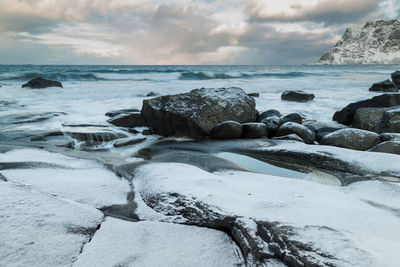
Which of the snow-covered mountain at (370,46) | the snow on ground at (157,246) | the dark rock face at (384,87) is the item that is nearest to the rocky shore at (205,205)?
the snow on ground at (157,246)

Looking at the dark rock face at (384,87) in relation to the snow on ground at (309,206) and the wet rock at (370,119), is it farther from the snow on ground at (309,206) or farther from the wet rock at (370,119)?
the snow on ground at (309,206)

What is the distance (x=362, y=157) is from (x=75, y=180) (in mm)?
2630

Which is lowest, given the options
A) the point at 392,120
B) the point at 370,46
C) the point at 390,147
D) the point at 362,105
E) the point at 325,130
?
the point at 325,130

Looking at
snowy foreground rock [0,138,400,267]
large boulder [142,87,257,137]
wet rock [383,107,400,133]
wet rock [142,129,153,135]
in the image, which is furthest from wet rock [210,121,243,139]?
wet rock [383,107,400,133]

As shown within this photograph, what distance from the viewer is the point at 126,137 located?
4.45 meters

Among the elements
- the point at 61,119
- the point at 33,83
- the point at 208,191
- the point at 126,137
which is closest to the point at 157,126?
the point at 126,137

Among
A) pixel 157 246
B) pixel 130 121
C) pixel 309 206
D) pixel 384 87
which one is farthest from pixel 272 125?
pixel 384 87

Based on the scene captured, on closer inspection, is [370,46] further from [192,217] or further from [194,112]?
[192,217]

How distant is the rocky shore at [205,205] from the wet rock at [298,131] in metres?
0.35

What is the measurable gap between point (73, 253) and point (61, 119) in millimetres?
4995

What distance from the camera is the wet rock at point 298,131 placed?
4.22 metres

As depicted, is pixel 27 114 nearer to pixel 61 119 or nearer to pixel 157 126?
pixel 61 119

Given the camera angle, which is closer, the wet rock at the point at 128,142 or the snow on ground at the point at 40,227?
the snow on ground at the point at 40,227

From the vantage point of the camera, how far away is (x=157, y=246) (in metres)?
1.39
